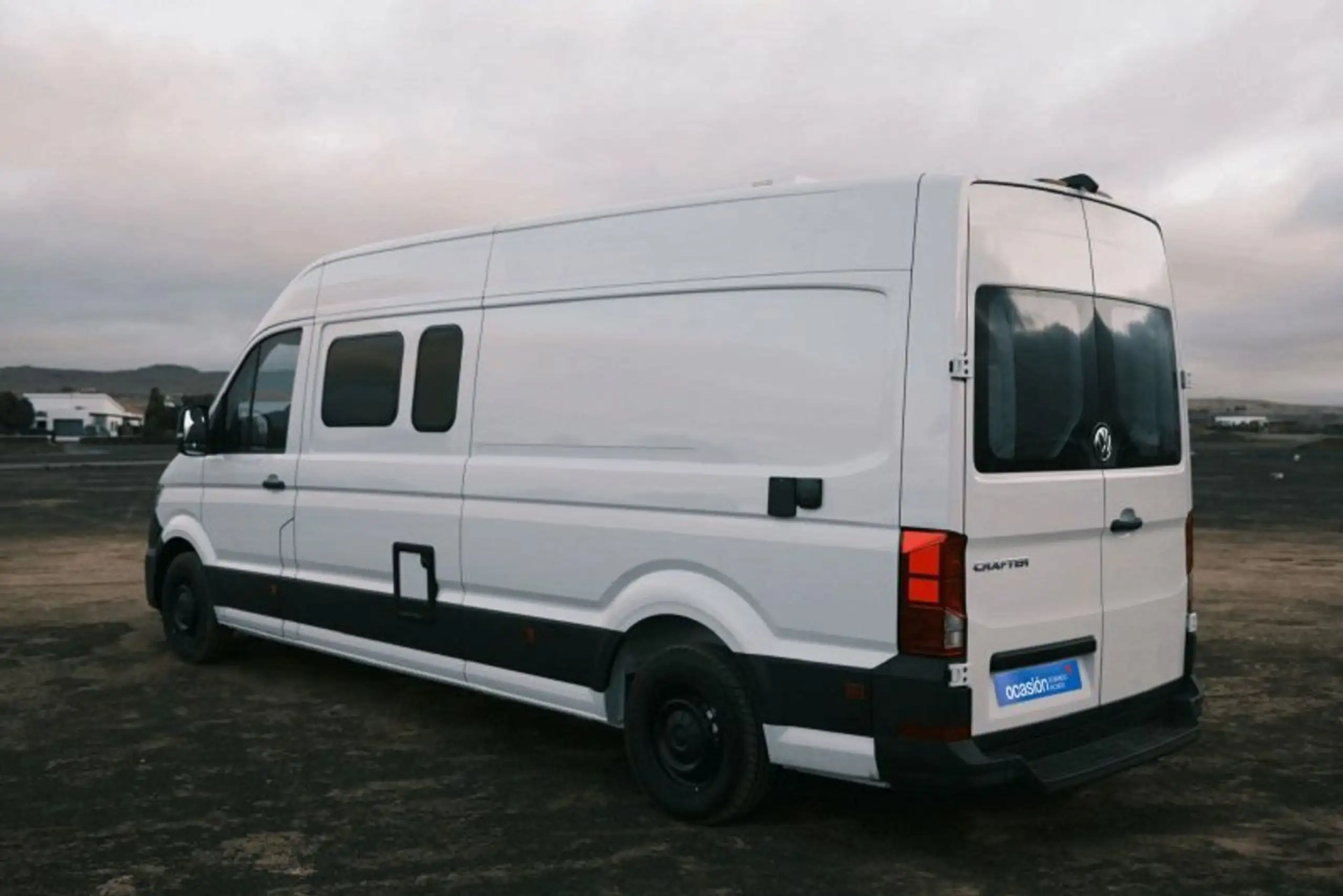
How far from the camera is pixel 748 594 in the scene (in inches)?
183

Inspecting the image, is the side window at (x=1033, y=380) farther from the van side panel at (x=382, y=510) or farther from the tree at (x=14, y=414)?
the tree at (x=14, y=414)

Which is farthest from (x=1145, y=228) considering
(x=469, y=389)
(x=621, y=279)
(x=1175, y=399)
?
(x=469, y=389)

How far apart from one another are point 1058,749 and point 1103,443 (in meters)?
1.18

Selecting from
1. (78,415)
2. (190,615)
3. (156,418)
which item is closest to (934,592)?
(190,615)

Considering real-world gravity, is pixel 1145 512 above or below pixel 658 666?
above

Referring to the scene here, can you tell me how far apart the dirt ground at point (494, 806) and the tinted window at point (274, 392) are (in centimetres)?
148

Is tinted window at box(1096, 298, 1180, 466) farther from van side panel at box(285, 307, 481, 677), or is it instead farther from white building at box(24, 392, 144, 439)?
white building at box(24, 392, 144, 439)

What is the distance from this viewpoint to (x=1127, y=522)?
4.82 m

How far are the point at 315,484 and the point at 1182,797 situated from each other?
180 inches

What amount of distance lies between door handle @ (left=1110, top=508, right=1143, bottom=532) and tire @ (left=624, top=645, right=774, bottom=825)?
5.10 ft

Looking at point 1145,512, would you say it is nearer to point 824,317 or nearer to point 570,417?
point 824,317

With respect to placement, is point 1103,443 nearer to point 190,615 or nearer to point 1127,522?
point 1127,522

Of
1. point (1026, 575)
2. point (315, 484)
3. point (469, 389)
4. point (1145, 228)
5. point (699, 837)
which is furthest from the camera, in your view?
point (315, 484)

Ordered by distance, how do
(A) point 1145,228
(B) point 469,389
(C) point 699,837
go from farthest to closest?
1. (B) point 469,389
2. (A) point 1145,228
3. (C) point 699,837
